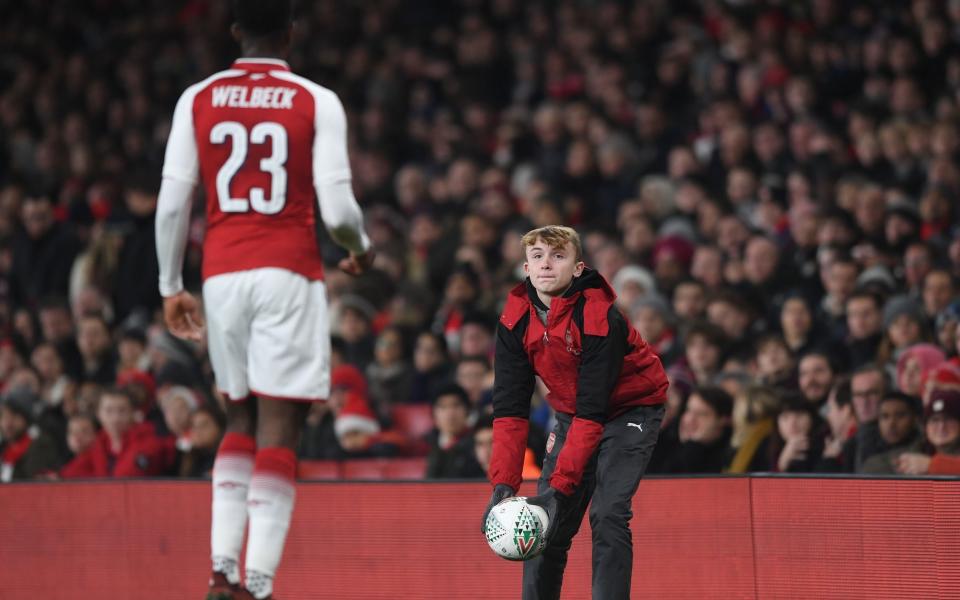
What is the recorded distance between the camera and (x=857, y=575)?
6477 mm

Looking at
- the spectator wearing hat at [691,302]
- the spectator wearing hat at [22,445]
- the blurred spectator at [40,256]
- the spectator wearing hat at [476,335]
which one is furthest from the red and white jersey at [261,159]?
the blurred spectator at [40,256]

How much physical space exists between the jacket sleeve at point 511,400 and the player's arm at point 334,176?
82 centimetres

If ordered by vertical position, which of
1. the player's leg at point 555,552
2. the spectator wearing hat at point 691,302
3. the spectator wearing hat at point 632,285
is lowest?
the player's leg at point 555,552

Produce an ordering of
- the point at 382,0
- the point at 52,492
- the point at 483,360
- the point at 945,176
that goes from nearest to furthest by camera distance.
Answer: the point at 52,492
the point at 483,360
the point at 945,176
the point at 382,0

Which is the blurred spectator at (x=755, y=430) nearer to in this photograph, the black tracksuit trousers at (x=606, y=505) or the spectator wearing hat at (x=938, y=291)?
the spectator wearing hat at (x=938, y=291)

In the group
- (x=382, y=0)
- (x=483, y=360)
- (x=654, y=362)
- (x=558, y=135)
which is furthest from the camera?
(x=382, y=0)

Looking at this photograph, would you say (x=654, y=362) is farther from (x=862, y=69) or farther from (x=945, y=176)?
(x=862, y=69)

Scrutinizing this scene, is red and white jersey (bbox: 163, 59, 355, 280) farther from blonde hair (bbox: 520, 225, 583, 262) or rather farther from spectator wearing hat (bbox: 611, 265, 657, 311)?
spectator wearing hat (bbox: 611, 265, 657, 311)

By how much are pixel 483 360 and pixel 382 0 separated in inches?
322

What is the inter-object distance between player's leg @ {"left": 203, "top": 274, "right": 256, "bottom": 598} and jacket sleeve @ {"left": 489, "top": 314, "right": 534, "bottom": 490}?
0.97m

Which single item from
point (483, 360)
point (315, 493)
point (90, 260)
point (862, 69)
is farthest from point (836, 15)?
point (315, 493)

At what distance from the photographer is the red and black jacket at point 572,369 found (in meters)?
5.84

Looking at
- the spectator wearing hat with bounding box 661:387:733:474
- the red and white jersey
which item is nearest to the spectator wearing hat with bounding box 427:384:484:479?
the spectator wearing hat with bounding box 661:387:733:474

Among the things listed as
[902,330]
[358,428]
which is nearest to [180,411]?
[358,428]
